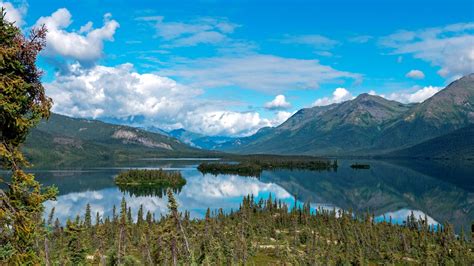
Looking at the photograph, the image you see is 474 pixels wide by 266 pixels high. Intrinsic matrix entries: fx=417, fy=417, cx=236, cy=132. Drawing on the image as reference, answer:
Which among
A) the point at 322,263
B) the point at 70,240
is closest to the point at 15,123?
the point at 70,240

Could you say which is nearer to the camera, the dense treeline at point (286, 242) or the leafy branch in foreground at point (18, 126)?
the leafy branch in foreground at point (18, 126)

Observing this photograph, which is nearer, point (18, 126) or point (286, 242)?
point (18, 126)

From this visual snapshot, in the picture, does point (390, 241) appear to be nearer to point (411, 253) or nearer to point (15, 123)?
point (411, 253)

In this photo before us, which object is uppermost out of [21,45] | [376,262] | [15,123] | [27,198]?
[21,45]

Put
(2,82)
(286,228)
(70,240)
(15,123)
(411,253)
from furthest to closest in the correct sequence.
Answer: (286,228) < (411,253) < (70,240) < (15,123) < (2,82)

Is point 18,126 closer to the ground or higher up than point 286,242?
higher up

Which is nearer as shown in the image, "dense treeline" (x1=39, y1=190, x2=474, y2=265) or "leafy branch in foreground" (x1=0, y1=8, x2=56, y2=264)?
"leafy branch in foreground" (x1=0, y1=8, x2=56, y2=264)

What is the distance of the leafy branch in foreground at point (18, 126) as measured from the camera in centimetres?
2102

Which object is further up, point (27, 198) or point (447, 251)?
point (27, 198)

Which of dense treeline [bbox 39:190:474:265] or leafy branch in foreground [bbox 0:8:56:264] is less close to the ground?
leafy branch in foreground [bbox 0:8:56:264]

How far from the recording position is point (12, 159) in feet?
70.9

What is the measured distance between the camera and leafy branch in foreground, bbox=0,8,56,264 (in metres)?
21.0

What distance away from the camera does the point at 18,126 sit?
22234 millimetres

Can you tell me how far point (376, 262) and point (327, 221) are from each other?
55666 millimetres
